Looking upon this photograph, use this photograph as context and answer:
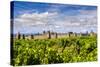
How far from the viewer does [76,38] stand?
2.62 metres

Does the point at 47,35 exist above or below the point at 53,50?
above

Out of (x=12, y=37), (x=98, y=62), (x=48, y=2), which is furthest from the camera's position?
(x=98, y=62)

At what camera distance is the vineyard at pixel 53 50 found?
2389mm

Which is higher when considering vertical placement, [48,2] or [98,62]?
[48,2]

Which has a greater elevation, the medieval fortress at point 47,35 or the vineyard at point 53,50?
the medieval fortress at point 47,35

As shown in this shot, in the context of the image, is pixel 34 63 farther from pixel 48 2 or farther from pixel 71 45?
pixel 48 2

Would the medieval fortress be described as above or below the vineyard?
above

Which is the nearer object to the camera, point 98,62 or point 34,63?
point 34,63

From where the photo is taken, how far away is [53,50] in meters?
2.51

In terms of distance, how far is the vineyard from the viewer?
7.84 feet

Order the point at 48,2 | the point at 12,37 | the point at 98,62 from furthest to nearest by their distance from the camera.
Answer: the point at 98,62
the point at 48,2
the point at 12,37
